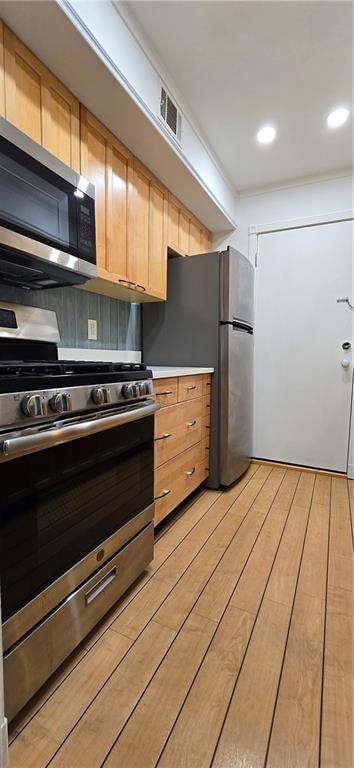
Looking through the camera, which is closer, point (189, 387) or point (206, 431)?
point (189, 387)

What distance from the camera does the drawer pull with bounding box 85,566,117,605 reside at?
1120 millimetres

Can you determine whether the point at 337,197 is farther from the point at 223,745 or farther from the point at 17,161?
the point at 223,745

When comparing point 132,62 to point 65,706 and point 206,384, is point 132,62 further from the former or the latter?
point 65,706

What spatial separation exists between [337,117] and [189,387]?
1963mm

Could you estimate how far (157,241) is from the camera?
219cm

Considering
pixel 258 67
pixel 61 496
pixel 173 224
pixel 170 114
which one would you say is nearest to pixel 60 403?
pixel 61 496

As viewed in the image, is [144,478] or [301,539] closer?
[144,478]

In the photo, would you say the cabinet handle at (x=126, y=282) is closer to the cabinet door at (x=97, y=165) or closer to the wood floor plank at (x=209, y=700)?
the cabinet door at (x=97, y=165)

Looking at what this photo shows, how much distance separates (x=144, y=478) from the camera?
143 cm

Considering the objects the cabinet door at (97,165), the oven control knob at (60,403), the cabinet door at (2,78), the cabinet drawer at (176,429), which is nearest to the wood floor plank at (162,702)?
the cabinet drawer at (176,429)

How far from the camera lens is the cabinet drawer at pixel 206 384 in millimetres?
2350

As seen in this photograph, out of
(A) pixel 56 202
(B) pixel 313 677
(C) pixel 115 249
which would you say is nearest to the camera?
(B) pixel 313 677

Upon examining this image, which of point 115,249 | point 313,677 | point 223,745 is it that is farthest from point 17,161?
point 313,677

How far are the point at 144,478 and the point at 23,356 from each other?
2.33ft
